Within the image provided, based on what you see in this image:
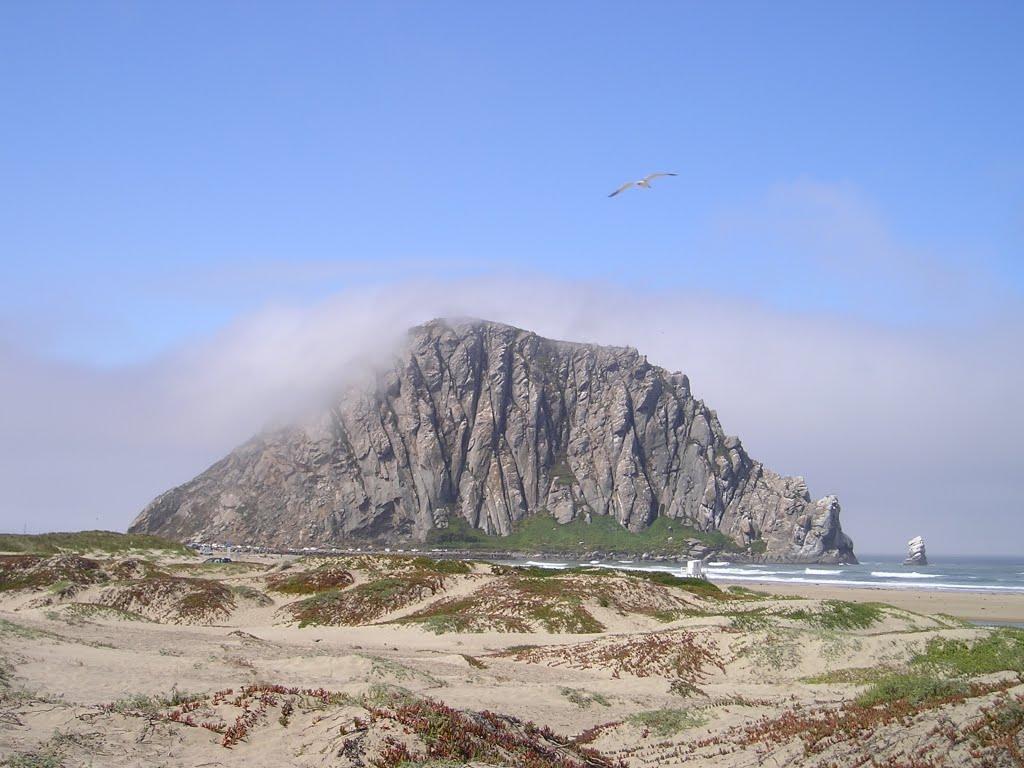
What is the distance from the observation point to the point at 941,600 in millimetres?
77875

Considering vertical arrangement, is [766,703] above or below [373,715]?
below

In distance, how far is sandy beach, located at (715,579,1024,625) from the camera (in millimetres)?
64438

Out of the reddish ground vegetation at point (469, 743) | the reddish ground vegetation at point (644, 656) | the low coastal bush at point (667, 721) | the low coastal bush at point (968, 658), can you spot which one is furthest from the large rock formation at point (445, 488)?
the reddish ground vegetation at point (469, 743)

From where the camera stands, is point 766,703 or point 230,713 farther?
point 766,703

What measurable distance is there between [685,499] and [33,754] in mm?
193395

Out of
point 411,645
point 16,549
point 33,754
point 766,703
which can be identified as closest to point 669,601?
point 411,645

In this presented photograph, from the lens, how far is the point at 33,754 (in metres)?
10.4

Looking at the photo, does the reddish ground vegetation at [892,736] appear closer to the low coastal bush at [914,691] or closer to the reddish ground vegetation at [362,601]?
the low coastal bush at [914,691]

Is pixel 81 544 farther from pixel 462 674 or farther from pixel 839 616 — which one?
pixel 839 616

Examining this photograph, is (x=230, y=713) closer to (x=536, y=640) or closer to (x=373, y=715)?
(x=373, y=715)

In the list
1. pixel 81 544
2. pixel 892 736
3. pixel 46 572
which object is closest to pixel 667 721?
pixel 892 736

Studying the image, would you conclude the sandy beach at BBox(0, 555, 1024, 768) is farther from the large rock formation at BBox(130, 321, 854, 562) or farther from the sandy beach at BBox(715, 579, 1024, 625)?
the large rock formation at BBox(130, 321, 854, 562)

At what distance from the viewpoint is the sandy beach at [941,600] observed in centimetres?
6444

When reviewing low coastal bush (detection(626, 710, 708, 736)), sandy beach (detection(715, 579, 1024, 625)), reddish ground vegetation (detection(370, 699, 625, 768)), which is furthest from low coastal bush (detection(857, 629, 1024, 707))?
sandy beach (detection(715, 579, 1024, 625))
